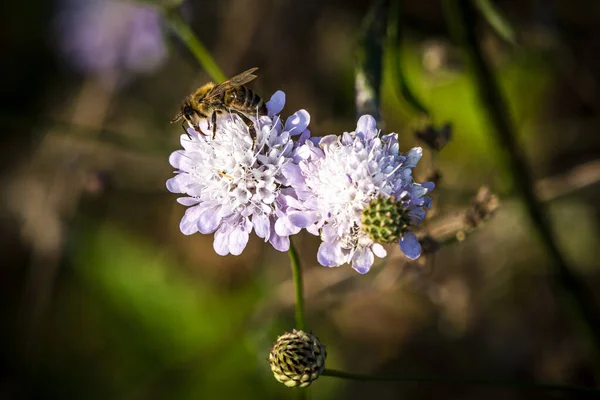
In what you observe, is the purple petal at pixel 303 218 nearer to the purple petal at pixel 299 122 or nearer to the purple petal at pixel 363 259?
the purple petal at pixel 363 259

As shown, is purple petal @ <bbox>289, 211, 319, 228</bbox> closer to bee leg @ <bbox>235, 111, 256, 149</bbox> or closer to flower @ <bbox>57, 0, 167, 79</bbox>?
bee leg @ <bbox>235, 111, 256, 149</bbox>

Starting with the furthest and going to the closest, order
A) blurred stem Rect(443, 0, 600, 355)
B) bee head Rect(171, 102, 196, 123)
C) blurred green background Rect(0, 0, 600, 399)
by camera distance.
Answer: blurred green background Rect(0, 0, 600, 399) < blurred stem Rect(443, 0, 600, 355) < bee head Rect(171, 102, 196, 123)

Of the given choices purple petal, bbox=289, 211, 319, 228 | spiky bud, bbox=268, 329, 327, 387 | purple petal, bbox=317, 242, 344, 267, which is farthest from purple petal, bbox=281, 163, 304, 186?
spiky bud, bbox=268, 329, 327, 387

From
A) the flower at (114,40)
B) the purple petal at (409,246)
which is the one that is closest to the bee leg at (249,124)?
the purple petal at (409,246)

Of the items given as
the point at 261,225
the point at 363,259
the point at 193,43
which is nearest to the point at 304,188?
the point at 261,225

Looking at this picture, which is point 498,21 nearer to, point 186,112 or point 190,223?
point 186,112

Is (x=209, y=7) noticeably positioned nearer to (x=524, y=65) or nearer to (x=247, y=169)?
(x=524, y=65)
